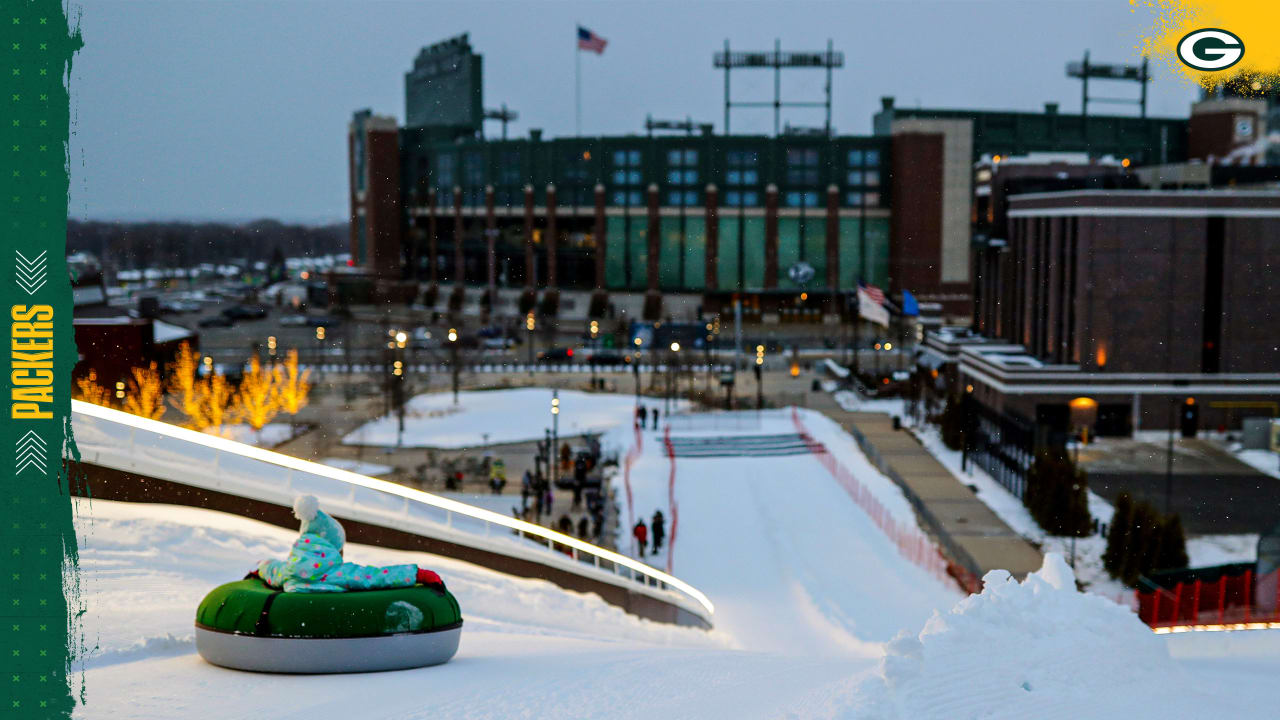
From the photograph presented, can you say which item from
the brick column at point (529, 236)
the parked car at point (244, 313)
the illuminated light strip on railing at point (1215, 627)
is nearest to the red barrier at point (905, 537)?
the illuminated light strip on railing at point (1215, 627)

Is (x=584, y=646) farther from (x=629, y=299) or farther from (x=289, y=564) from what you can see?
(x=629, y=299)

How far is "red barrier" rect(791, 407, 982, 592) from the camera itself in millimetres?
23969

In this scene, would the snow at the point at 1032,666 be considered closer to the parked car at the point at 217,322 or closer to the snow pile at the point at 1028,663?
the snow pile at the point at 1028,663

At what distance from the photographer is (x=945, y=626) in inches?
336

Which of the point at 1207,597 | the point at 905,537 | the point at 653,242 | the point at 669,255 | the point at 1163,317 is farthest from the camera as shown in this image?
the point at 669,255

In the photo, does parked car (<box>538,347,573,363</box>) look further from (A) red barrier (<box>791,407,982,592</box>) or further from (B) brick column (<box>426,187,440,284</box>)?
(B) brick column (<box>426,187,440,284</box>)

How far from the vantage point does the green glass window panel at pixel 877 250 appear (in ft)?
291

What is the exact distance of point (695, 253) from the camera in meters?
89.5

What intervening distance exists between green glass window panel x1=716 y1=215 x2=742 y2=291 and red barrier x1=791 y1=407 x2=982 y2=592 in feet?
177

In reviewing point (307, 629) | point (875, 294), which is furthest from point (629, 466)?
point (307, 629)

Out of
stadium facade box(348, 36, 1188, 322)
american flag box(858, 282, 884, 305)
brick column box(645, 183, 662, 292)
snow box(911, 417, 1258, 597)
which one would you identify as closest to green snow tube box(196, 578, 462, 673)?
snow box(911, 417, 1258, 597)

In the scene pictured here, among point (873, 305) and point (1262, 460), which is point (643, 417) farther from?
point (1262, 460)

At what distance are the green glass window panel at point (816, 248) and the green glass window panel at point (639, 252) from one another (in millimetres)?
12614

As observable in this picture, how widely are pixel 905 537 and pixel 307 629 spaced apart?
19554 mm
